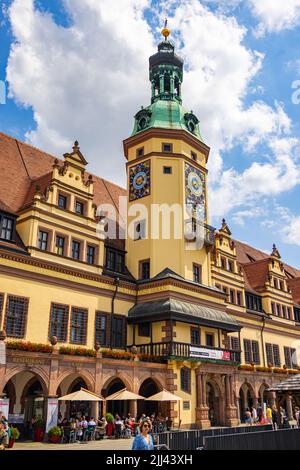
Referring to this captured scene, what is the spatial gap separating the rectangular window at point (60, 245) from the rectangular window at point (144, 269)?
26.0 ft

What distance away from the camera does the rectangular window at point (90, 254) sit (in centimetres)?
3344

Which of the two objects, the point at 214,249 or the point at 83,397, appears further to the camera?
the point at 214,249

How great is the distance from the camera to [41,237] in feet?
99.5

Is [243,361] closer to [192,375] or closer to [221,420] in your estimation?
[221,420]

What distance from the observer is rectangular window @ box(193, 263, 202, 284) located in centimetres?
3841

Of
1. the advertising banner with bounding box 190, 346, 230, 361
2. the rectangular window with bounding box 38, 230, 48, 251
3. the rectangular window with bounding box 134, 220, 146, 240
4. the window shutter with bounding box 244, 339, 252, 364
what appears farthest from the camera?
the window shutter with bounding box 244, 339, 252, 364

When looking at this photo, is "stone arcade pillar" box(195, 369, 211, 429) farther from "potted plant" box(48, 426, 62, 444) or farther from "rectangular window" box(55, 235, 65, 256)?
"rectangular window" box(55, 235, 65, 256)

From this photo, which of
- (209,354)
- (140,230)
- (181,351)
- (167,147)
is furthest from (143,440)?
(167,147)

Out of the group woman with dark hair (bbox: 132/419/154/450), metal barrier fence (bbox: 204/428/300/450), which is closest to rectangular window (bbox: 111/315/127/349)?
metal barrier fence (bbox: 204/428/300/450)

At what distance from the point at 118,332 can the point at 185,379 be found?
567cm

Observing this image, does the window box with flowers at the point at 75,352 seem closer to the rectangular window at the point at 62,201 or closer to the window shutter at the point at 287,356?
the rectangular window at the point at 62,201

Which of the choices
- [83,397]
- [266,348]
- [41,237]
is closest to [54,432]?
[83,397]

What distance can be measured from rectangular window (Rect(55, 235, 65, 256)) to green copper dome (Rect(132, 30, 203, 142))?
14.2 meters

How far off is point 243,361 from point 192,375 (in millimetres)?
12754
